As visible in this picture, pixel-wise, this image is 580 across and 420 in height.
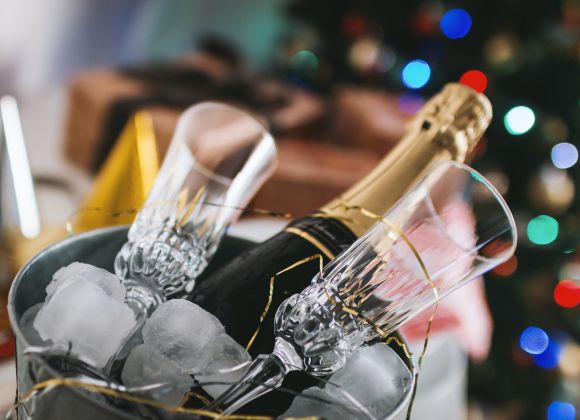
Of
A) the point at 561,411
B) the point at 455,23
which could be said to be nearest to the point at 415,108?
the point at 455,23

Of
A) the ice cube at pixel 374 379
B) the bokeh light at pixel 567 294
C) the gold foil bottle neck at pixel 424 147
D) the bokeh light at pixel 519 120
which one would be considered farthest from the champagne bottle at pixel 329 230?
the bokeh light at pixel 567 294

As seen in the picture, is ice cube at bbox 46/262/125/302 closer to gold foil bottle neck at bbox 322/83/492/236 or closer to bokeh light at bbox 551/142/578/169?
gold foil bottle neck at bbox 322/83/492/236

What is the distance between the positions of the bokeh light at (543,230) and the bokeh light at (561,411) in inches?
16.5

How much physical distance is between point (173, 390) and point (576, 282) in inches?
57.5

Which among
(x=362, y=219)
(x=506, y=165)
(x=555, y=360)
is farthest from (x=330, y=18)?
(x=362, y=219)

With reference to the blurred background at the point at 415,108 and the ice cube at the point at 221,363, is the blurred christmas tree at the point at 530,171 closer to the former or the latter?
the blurred background at the point at 415,108

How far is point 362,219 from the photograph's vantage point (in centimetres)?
50

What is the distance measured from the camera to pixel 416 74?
1.84 metres

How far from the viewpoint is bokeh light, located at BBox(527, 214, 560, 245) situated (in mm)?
1489

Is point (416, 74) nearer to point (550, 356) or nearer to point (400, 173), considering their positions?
point (550, 356)

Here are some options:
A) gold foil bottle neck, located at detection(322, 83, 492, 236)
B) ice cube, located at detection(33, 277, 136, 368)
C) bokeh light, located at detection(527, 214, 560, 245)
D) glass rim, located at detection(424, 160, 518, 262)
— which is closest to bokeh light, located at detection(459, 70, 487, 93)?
bokeh light, located at detection(527, 214, 560, 245)

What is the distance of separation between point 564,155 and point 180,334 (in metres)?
1.39

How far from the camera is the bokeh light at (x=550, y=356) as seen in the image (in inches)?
60.8

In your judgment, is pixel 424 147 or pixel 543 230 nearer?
pixel 424 147
